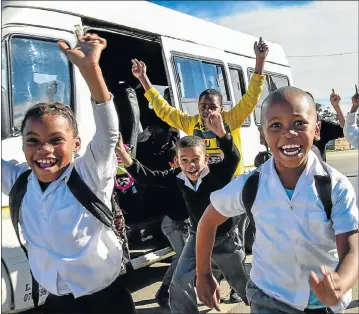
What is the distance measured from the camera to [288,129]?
1.87 meters

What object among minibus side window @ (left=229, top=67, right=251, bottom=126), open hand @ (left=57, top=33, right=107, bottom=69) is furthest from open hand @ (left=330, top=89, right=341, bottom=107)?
open hand @ (left=57, top=33, right=107, bottom=69)

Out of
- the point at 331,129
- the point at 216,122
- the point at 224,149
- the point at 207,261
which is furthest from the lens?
the point at 331,129

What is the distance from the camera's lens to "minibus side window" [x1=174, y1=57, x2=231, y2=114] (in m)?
5.08

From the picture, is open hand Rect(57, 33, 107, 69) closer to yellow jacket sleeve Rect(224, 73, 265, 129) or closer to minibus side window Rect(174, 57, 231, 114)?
yellow jacket sleeve Rect(224, 73, 265, 129)

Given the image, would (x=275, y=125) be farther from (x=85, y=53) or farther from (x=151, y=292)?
(x=151, y=292)

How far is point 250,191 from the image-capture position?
199 centimetres

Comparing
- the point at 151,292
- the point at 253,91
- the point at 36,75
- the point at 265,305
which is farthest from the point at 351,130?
the point at 265,305

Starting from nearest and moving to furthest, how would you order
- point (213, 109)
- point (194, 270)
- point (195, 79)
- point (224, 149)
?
point (224, 149), point (194, 270), point (213, 109), point (195, 79)

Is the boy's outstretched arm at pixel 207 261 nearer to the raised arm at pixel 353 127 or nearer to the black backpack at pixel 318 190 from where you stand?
the black backpack at pixel 318 190

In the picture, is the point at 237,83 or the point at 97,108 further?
the point at 237,83

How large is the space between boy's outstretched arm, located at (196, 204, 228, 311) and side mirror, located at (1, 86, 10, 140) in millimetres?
1745

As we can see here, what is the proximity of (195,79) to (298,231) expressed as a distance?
3.73m

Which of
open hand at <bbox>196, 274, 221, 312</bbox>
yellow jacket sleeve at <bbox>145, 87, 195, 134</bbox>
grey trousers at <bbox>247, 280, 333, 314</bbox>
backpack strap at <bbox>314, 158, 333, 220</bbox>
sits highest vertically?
yellow jacket sleeve at <bbox>145, 87, 195, 134</bbox>

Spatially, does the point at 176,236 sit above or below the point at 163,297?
above
